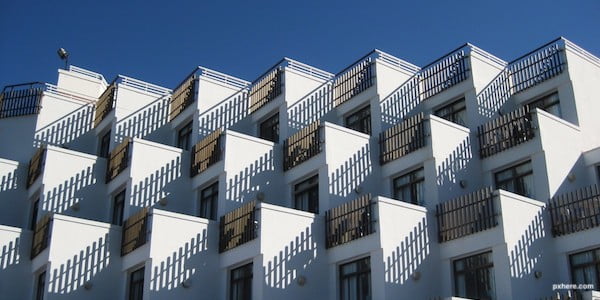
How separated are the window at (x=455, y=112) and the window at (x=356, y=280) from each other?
806cm

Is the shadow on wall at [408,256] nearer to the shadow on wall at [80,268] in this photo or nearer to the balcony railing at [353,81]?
the balcony railing at [353,81]

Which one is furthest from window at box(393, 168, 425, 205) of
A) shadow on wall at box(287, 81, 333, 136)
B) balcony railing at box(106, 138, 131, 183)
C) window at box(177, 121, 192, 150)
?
balcony railing at box(106, 138, 131, 183)

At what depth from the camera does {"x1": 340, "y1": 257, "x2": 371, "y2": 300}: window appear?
2439 centimetres

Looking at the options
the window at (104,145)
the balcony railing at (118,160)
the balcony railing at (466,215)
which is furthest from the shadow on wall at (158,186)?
the balcony railing at (466,215)

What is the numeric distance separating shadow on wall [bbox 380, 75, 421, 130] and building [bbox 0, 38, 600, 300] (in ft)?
0.20

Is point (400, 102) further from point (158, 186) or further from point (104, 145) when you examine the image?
point (104, 145)

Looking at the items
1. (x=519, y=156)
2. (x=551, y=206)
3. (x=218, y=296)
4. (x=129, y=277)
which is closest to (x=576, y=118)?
(x=519, y=156)

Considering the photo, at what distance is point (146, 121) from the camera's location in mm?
34250

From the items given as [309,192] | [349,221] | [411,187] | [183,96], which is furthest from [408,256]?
[183,96]

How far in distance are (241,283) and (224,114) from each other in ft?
31.7

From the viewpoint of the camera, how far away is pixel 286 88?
105 ft

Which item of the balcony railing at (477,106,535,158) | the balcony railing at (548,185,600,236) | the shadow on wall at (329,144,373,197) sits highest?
the balcony railing at (477,106,535,158)

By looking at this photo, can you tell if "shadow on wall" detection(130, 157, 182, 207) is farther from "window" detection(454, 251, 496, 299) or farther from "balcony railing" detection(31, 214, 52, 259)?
"window" detection(454, 251, 496, 299)

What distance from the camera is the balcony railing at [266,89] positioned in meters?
32.7
